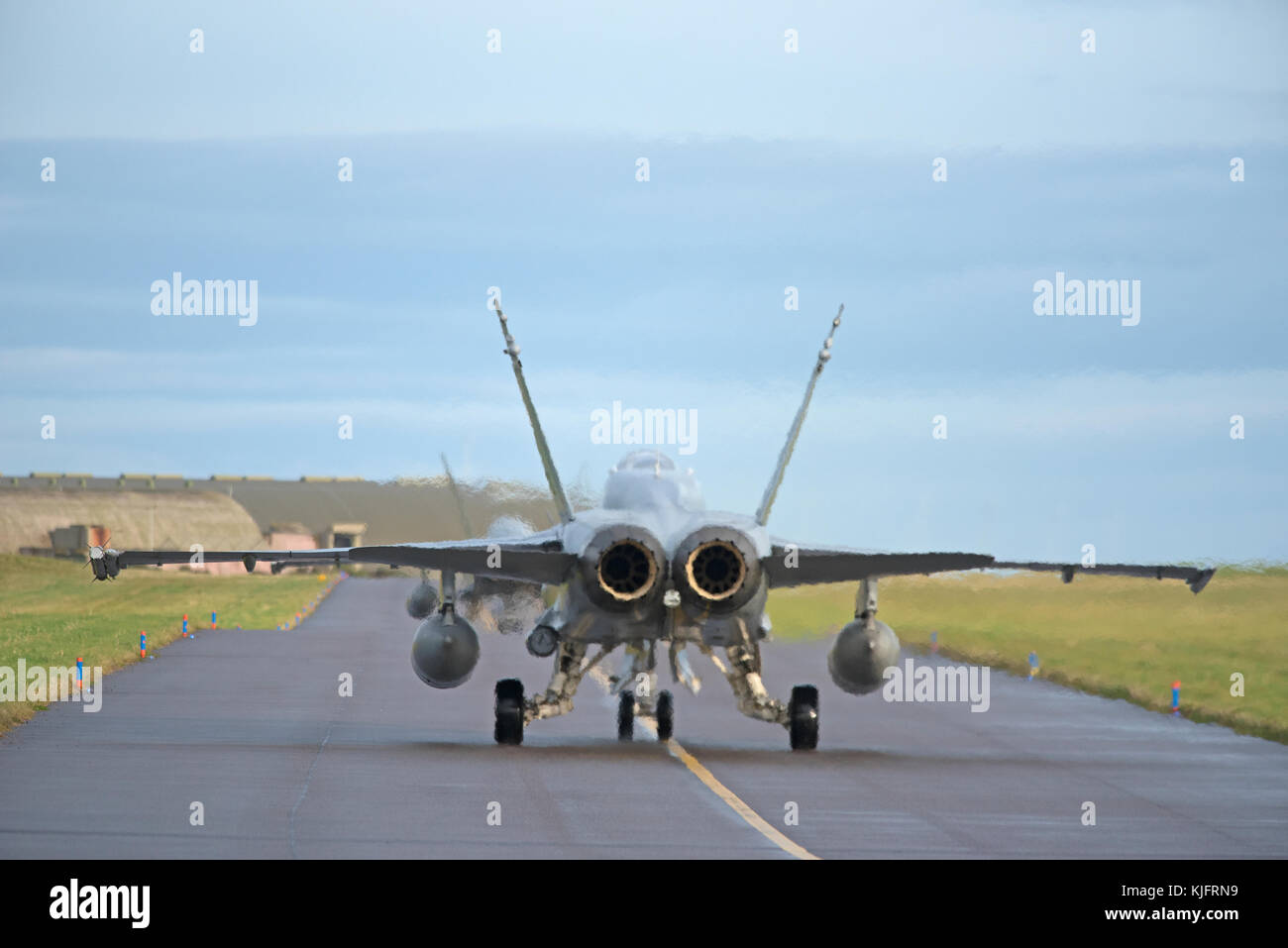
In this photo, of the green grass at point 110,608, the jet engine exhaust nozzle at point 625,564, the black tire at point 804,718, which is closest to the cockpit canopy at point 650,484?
the jet engine exhaust nozzle at point 625,564

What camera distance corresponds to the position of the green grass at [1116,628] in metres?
37.9

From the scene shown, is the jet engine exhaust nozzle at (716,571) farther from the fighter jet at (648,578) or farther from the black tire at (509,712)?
the black tire at (509,712)

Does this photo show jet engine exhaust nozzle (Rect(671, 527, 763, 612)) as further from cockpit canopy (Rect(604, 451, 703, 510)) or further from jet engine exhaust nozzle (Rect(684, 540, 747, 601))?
cockpit canopy (Rect(604, 451, 703, 510))

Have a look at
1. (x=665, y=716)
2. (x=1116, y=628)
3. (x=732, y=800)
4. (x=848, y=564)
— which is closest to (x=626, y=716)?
(x=665, y=716)

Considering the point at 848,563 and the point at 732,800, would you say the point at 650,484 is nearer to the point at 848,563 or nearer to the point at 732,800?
the point at 848,563

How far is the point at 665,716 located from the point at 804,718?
1.98 meters

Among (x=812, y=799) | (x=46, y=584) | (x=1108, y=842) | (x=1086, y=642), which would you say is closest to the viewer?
(x=1108, y=842)

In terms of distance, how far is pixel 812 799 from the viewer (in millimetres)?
20797

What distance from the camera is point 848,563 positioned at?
84.6 feet

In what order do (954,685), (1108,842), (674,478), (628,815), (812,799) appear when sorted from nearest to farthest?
(1108,842), (628,815), (812,799), (674,478), (954,685)
